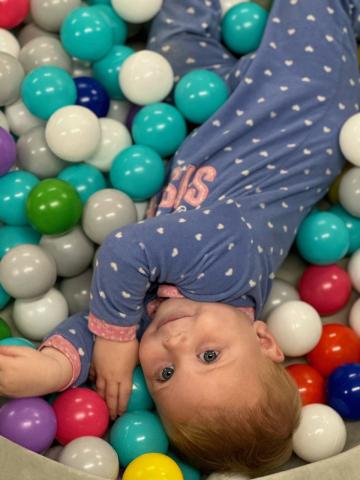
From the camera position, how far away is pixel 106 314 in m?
1.39

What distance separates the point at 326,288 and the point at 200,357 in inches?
15.5

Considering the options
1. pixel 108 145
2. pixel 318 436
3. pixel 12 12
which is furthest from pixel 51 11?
pixel 318 436

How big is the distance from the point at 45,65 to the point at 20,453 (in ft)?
2.62

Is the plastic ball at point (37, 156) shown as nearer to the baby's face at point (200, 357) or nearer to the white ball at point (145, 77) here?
the white ball at point (145, 77)

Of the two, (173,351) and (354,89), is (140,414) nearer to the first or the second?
(173,351)

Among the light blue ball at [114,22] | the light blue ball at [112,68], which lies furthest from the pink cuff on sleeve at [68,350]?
the light blue ball at [114,22]

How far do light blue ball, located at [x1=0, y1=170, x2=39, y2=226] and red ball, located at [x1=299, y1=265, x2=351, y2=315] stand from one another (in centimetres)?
56

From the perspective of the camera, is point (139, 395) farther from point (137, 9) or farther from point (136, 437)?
point (137, 9)

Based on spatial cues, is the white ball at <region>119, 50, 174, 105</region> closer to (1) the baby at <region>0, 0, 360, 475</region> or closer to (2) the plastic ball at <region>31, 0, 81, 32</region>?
(1) the baby at <region>0, 0, 360, 475</region>

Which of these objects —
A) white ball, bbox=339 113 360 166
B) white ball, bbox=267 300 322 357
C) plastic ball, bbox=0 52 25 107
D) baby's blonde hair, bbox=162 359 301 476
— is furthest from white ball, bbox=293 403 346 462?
plastic ball, bbox=0 52 25 107

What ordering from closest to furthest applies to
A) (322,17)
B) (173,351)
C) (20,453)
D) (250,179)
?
1. (20,453)
2. (173,351)
3. (250,179)
4. (322,17)

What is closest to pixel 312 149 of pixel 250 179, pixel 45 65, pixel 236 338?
pixel 250 179

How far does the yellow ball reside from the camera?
1237 millimetres

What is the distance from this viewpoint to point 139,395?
1.44 meters
